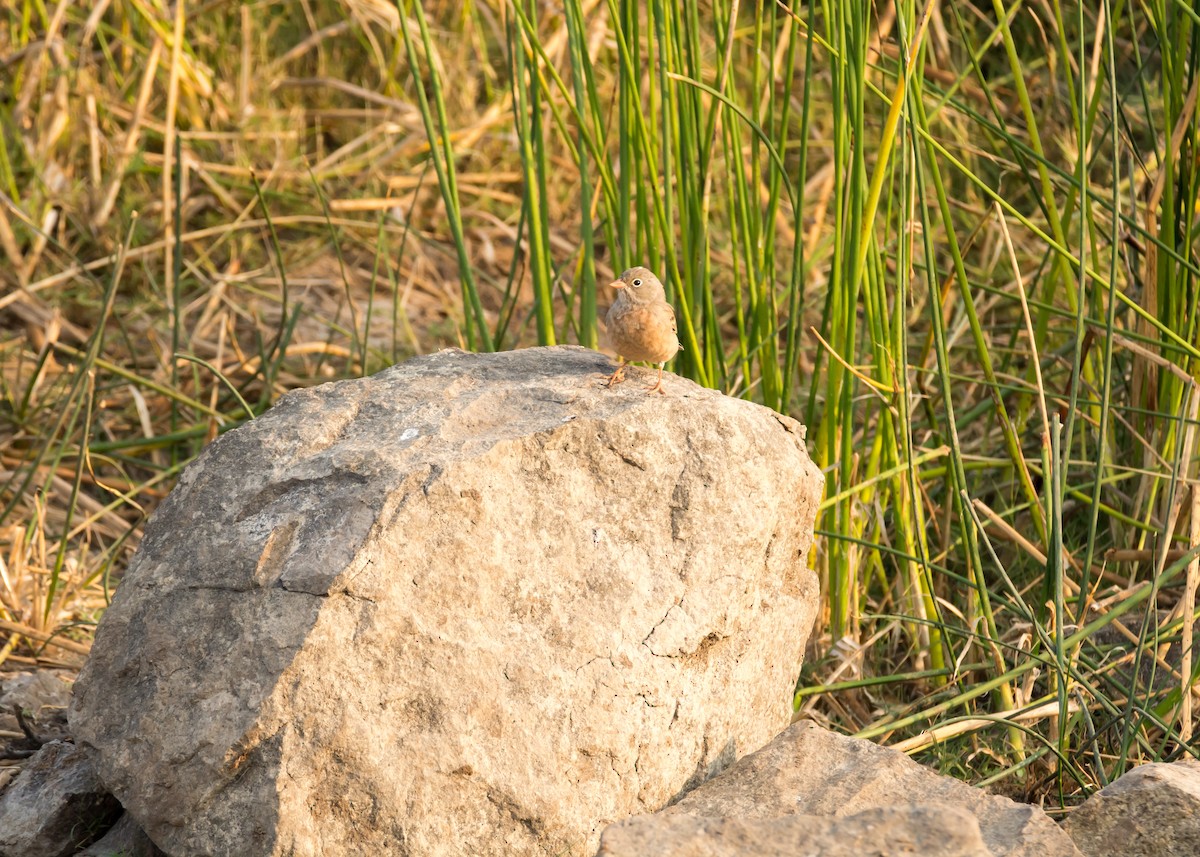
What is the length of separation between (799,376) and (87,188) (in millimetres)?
3014

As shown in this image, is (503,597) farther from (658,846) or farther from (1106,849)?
(1106,849)

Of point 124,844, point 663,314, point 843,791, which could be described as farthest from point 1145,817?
point 124,844

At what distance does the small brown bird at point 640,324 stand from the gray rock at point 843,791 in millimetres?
739

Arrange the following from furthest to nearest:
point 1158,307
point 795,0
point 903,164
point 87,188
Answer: point 87,188
point 1158,307
point 795,0
point 903,164

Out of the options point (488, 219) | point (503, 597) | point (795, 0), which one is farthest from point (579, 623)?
point (488, 219)

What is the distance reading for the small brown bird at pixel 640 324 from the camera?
2590mm

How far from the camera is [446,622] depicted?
2.16 m

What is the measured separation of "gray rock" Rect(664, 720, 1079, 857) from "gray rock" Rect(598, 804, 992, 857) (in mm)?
195

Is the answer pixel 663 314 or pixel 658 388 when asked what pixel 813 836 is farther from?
pixel 663 314

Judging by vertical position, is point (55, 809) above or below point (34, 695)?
above

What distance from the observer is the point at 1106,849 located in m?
2.21

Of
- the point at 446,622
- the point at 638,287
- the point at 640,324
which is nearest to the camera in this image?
the point at 446,622

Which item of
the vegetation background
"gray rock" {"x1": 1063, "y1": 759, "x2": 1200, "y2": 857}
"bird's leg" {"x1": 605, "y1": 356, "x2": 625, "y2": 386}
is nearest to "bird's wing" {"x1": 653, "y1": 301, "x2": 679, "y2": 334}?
"bird's leg" {"x1": 605, "y1": 356, "x2": 625, "y2": 386}

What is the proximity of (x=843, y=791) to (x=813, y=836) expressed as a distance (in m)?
0.32
